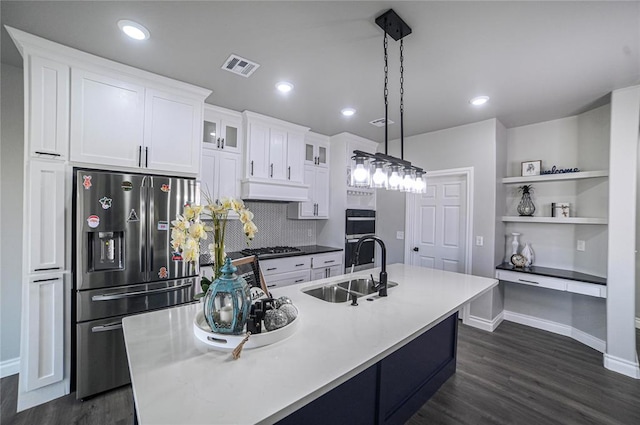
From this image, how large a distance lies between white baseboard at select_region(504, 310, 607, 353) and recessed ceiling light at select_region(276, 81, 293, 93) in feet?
13.3

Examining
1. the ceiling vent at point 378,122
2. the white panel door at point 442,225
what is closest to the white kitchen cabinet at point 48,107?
the ceiling vent at point 378,122

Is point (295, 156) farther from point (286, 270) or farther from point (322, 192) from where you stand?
point (286, 270)

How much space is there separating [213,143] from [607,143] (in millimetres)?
4417

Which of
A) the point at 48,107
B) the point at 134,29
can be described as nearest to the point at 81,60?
the point at 48,107

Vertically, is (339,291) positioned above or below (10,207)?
below

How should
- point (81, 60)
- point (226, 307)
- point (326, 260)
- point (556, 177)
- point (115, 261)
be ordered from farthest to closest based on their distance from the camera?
point (326, 260) → point (556, 177) → point (115, 261) → point (81, 60) → point (226, 307)

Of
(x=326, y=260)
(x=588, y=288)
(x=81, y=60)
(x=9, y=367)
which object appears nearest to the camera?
(x=81, y=60)

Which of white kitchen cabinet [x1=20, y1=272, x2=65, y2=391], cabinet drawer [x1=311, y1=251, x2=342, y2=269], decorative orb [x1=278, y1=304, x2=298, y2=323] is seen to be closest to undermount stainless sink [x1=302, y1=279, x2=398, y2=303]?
decorative orb [x1=278, y1=304, x2=298, y2=323]

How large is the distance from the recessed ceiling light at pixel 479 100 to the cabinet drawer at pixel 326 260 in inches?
101

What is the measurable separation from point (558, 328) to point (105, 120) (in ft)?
17.7

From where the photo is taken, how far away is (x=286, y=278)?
3.54 meters

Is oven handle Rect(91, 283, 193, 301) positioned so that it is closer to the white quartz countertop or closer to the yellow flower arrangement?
the white quartz countertop

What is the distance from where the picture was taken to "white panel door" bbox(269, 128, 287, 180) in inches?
143

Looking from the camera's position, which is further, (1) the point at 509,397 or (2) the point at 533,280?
(2) the point at 533,280
